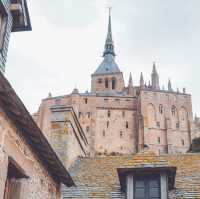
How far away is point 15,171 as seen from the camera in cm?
843

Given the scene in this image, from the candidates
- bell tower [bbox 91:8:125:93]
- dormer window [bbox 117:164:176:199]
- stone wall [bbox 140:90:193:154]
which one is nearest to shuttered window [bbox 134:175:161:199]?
dormer window [bbox 117:164:176:199]

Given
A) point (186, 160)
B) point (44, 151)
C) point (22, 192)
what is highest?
point (186, 160)

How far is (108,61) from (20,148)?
115028 mm

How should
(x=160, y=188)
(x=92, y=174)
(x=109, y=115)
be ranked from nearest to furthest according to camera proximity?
(x=160, y=188), (x=92, y=174), (x=109, y=115)

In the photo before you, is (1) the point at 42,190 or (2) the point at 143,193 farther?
(2) the point at 143,193

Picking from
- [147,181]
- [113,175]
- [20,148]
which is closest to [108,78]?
[113,175]

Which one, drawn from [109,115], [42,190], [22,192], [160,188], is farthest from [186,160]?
[109,115]

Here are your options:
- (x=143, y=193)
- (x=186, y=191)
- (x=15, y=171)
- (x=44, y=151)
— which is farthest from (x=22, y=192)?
(x=186, y=191)

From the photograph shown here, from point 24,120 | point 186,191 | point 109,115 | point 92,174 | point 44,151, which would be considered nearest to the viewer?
point 24,120

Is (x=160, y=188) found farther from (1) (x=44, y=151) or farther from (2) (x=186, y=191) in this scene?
(1) (x=44, y=151)

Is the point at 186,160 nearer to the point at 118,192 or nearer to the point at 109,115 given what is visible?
the point at 118,192

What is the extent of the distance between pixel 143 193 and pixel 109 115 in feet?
286

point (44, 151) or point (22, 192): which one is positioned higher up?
point (44, 151)

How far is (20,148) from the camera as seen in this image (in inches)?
330
